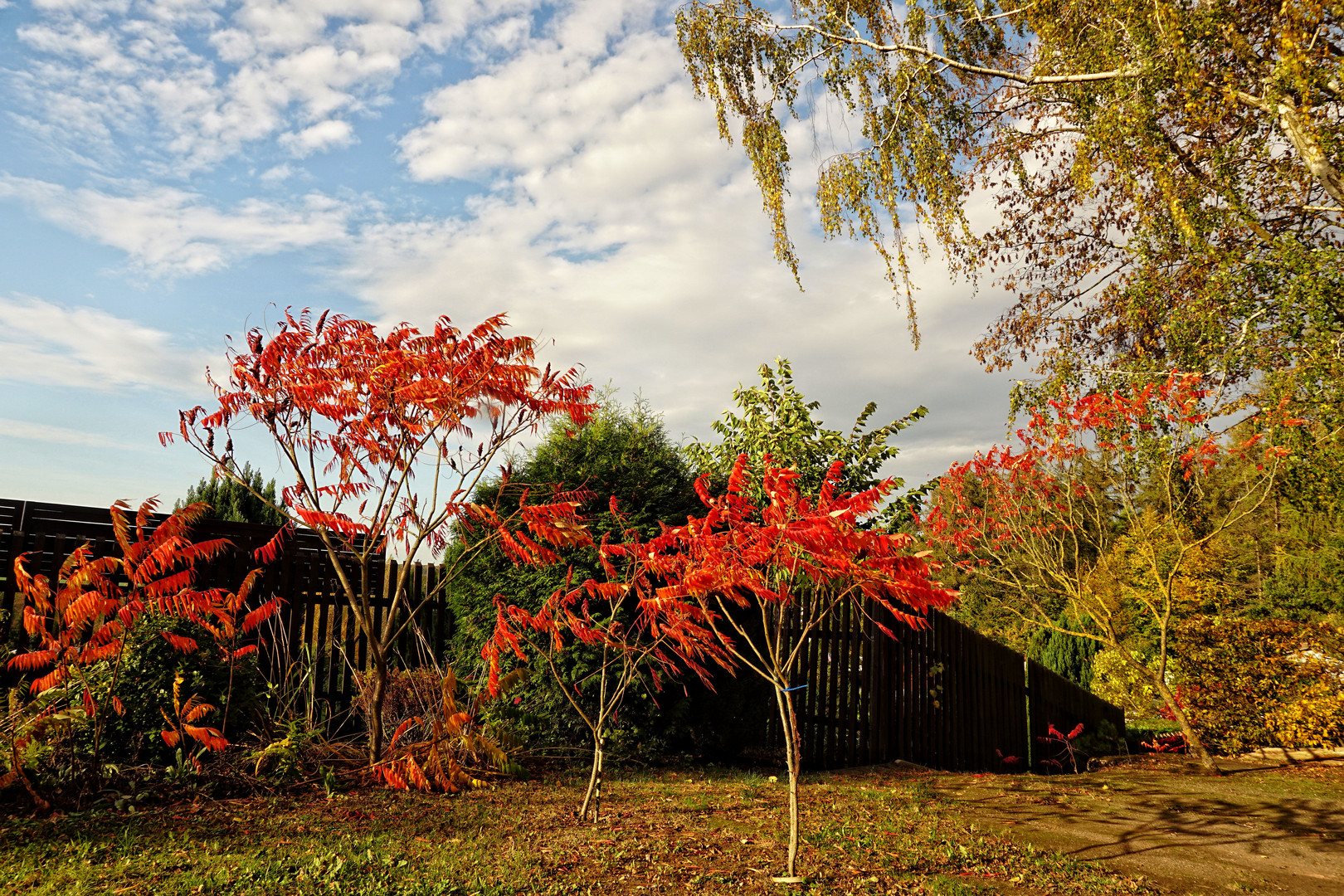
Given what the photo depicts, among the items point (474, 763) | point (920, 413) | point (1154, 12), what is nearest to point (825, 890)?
point (474, 763)

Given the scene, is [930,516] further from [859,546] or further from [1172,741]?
[859,546]

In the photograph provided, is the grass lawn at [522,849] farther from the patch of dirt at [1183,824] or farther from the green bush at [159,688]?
the green bush at [159,688]

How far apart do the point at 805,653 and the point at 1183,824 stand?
290cm

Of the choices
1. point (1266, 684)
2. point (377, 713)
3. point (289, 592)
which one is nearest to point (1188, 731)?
Result: point (1266, 684)

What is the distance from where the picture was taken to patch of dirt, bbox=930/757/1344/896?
375cm

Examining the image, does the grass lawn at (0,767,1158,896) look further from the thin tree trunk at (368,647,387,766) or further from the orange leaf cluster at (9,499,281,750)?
the orange leaf cluster at (9,499,281,750)

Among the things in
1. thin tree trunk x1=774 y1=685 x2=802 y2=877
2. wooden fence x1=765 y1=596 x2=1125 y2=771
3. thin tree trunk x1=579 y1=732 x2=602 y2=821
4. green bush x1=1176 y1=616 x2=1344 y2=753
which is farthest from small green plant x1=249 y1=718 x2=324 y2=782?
green bush x1=1176 y1=616 x2=1344 y2=753

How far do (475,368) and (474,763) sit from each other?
2762 millimetres

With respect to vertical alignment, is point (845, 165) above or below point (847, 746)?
above

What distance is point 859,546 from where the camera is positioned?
3.57 m

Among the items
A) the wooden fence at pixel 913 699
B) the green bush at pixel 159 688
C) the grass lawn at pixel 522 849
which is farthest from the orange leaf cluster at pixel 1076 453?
the green bush at pixel 159 688

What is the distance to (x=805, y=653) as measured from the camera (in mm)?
6758

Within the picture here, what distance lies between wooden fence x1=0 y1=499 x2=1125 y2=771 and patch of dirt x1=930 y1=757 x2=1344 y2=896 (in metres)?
0.97

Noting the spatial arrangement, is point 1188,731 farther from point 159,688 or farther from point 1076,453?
point 159,688
